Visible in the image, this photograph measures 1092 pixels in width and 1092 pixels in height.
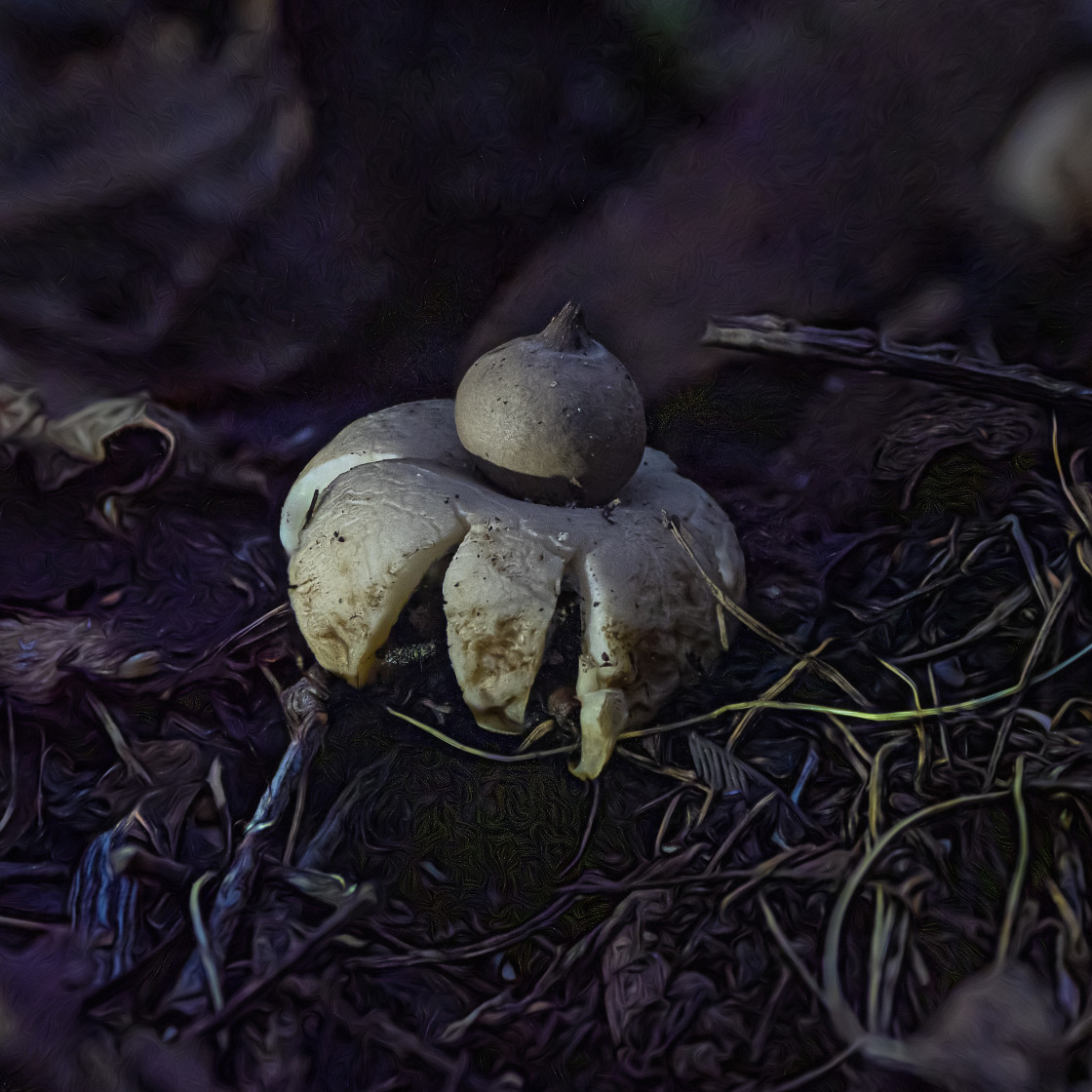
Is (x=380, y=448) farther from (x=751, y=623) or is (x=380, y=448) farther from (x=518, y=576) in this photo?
(x=751, y=623)

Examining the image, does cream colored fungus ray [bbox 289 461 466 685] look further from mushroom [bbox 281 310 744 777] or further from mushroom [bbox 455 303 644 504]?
mushroom [bbox 455 303 644 504]

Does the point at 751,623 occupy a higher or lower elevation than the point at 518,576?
lower

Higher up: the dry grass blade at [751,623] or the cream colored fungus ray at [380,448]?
the cream colored fungus ray at [380,448]

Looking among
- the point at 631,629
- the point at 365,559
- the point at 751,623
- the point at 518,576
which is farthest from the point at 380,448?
the point at 751,623

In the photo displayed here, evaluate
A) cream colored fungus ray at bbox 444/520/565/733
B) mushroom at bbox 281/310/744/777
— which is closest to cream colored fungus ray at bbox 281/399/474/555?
mushroom at bbox 281/310/744/777

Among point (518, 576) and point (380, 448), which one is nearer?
point (518, 576)

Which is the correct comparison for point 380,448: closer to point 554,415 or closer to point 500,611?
point 554,415

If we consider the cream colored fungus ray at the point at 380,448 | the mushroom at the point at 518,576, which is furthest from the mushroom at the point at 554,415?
the cream colored fungus ray at the point at 380,448

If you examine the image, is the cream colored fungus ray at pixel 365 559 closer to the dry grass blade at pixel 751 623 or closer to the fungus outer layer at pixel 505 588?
the fungus outer layer at pixel 505 588
